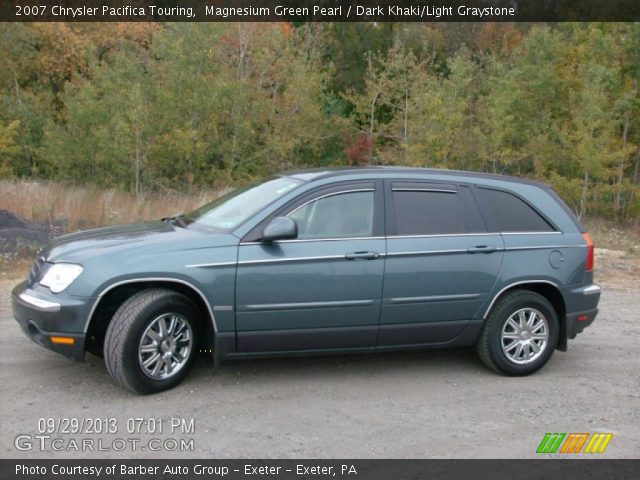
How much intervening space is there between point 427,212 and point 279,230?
139 cm

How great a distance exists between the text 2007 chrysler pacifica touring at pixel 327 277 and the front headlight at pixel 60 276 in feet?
0.03

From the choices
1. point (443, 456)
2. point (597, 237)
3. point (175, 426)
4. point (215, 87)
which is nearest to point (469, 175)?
point (443, 456)

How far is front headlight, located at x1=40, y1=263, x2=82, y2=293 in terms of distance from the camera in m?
5.47

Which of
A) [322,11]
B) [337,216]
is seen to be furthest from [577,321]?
[322,11]

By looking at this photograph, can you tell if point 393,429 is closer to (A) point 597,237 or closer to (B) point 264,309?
(B) point 264,309

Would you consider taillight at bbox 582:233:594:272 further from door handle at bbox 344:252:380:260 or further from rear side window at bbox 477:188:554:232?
door handle at bbox 344:252:380:260

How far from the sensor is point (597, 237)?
1664 cm

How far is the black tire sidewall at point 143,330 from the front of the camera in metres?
5.42

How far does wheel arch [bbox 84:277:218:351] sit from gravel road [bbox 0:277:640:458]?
0.43 m

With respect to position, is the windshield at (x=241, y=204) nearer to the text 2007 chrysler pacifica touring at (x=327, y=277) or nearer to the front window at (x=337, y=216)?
the text 2007 chrysler pacifica touring at (x=327, y=277)

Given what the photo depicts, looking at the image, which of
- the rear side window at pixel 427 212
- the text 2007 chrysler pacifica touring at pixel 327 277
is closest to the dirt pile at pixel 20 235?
the text 2007 chrysler pacifica touring at pixel 327 277

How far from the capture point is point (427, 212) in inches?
248
